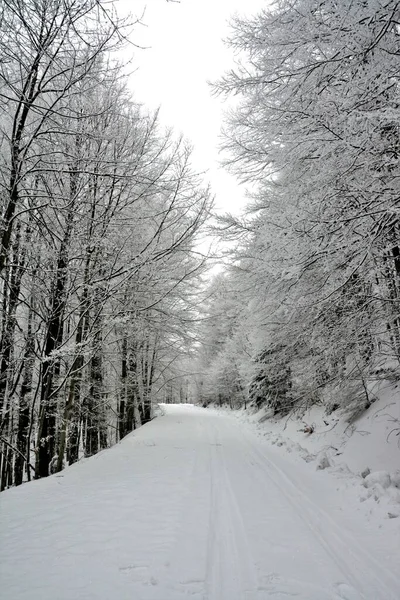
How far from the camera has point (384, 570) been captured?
109 inches

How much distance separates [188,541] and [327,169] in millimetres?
4778

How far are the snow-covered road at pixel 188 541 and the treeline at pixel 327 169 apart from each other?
2538 millimetres

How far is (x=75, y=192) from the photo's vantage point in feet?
17.0

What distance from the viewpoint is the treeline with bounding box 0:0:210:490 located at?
3480mm

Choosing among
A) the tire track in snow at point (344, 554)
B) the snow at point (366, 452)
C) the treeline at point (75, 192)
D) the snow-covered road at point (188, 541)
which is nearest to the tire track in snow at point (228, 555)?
the snow-covered road at point (188, 541)

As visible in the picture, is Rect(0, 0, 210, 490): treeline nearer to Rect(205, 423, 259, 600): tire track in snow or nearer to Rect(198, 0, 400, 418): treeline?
Rect(198, 0, 400, 418): treeline

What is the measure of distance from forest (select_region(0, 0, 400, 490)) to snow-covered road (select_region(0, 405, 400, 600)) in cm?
182

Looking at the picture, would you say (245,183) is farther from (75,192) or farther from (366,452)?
(366,452)

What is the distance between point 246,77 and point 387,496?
6.85m

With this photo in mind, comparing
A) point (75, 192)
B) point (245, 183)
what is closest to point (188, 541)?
point (75, 192)

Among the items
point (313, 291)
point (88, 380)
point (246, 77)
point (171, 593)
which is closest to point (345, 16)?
point (246, 77)

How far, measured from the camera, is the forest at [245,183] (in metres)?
3.65

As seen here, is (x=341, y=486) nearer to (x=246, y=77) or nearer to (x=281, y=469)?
(x=281, y=469)

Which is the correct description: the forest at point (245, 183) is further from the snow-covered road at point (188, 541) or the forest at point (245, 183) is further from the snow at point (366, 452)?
the snow-covered road at point (188, 541)
